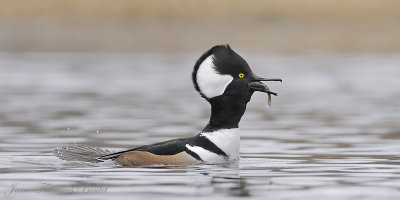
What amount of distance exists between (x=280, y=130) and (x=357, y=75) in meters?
13.0

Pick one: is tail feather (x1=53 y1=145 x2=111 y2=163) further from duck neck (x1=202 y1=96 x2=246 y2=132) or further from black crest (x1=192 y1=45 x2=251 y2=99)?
black crest (x1=192 y1=45 x2=251 y2=99)

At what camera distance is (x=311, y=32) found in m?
48.6

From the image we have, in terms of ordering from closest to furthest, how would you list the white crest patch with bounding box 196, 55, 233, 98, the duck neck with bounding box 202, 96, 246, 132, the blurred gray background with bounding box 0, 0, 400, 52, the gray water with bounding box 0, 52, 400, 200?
the gray water with bounding box 0, 52, 400, 200 → the white crest patch with bounding box 196, 55, 233, 98 → the duck neck with bounding box 202, 96, 246, 132 → the blurred gray background with bounding box 0, 0, 400, 52

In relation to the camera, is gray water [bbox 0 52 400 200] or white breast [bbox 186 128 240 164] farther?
white breast [bbox 186 128 240 164]

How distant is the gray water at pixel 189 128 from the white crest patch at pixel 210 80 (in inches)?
31.0

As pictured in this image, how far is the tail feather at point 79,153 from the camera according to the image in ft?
40.5

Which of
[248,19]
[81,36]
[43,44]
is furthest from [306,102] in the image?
[248,19]

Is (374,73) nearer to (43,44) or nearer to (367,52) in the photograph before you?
(367,52)

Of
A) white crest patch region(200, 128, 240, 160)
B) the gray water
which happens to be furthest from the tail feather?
white crest patch region(200, 128, 240, 160)

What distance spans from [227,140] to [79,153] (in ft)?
5.61

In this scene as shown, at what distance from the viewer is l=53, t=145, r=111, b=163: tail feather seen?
12.4m

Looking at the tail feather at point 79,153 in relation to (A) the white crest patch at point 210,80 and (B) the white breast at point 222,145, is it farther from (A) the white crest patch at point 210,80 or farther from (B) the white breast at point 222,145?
(A) the white crest patch at point 210,80

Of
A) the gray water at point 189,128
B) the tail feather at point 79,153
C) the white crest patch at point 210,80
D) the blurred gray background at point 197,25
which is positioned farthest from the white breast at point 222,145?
the blurred gray background at point 197,25

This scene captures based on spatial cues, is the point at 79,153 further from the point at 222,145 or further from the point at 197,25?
the point at 197,25
